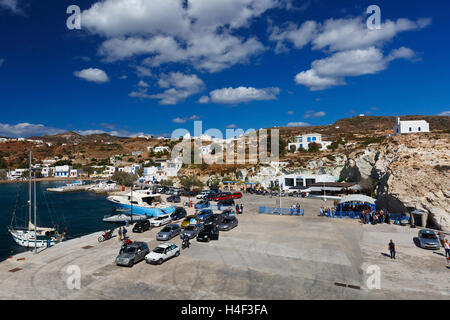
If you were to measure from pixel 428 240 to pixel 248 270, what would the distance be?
15.9 metres

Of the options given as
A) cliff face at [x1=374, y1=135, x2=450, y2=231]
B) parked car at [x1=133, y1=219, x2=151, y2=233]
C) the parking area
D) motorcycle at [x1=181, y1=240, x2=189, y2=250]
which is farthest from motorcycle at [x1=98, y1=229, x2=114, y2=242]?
cliff face at [x1=374, y1=135, x2=450, y2=231]

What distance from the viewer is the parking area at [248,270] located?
14945 millimetres

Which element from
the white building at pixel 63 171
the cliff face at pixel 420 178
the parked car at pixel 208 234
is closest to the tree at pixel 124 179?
the white building at pixel 63 171

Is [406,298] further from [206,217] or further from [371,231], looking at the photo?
[206,217]

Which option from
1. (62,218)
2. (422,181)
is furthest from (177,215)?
(422,181)

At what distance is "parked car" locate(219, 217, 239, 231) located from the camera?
29.2 m

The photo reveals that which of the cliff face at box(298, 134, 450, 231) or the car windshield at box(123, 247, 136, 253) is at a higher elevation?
the cliff face at box(298, 134, 450, 231)

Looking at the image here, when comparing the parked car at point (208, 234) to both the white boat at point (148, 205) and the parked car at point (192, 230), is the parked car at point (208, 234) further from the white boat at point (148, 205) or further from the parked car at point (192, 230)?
the white boat at point (148, 205)

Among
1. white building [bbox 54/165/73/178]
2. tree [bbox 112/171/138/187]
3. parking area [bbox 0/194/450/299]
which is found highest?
white building [bbox 54/165/73/178]

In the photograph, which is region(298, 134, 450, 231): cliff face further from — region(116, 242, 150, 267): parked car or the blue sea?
the blue sea

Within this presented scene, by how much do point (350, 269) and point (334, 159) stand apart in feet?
189

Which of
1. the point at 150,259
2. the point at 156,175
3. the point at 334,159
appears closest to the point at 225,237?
the point at 150,259

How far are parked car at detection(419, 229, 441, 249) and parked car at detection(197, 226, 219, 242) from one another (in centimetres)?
1766

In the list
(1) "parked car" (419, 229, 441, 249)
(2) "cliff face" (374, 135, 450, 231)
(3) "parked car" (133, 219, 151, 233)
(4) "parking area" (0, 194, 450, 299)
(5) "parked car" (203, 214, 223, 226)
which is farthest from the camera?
(5) "parked car" (203, 214, 223, 226)
